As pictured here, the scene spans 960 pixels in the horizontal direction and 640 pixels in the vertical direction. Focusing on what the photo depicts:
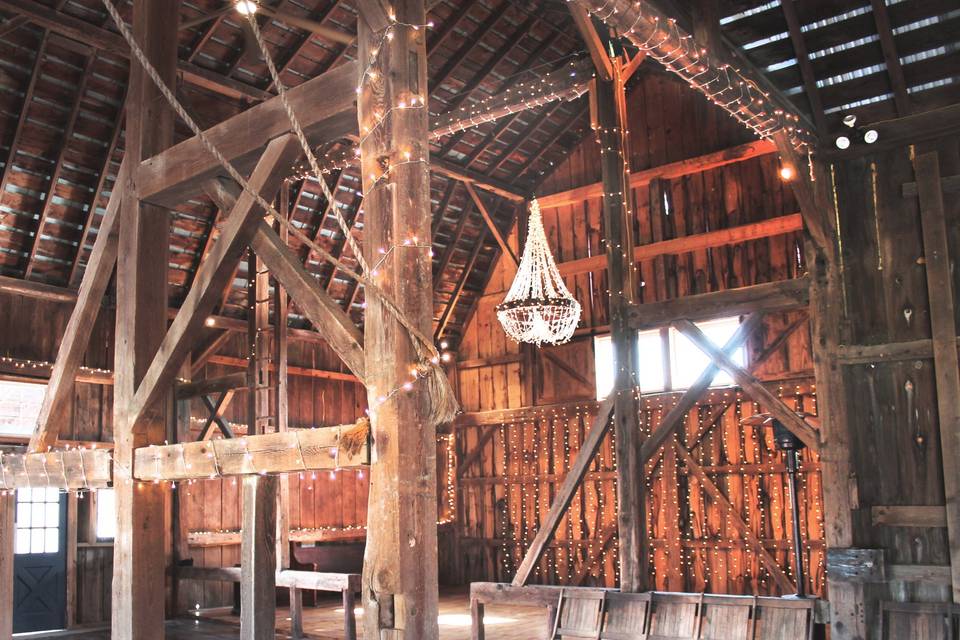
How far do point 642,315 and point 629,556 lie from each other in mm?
2047

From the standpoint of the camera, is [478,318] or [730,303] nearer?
[730,303]

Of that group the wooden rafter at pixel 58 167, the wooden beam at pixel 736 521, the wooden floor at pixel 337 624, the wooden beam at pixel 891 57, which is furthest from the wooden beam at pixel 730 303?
the wooden rafter at pixel 58 167

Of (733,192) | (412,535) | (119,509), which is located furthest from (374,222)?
(733,192)

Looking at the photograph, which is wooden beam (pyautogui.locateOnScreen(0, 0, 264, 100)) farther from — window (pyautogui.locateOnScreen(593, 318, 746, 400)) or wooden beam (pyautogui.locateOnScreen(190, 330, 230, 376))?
window (pyautogui.locateOnScreen(593, 318, 746, 400))

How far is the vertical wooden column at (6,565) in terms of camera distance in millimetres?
6188

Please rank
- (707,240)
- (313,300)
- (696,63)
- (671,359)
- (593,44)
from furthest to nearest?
(671,359) → (707,240) → (593,44) → (696,63) → (313,300)

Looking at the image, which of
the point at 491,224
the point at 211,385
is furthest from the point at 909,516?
the point at 491,224

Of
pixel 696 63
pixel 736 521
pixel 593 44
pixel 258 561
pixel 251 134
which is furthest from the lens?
pixel 736 521

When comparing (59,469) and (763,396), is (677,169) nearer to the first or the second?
(763,396)

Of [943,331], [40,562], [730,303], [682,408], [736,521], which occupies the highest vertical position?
[730,303]

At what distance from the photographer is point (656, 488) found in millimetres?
12086

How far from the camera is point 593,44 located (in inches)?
348

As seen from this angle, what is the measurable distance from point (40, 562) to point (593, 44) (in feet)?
26.3

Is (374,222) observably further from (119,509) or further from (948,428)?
(948,428)
